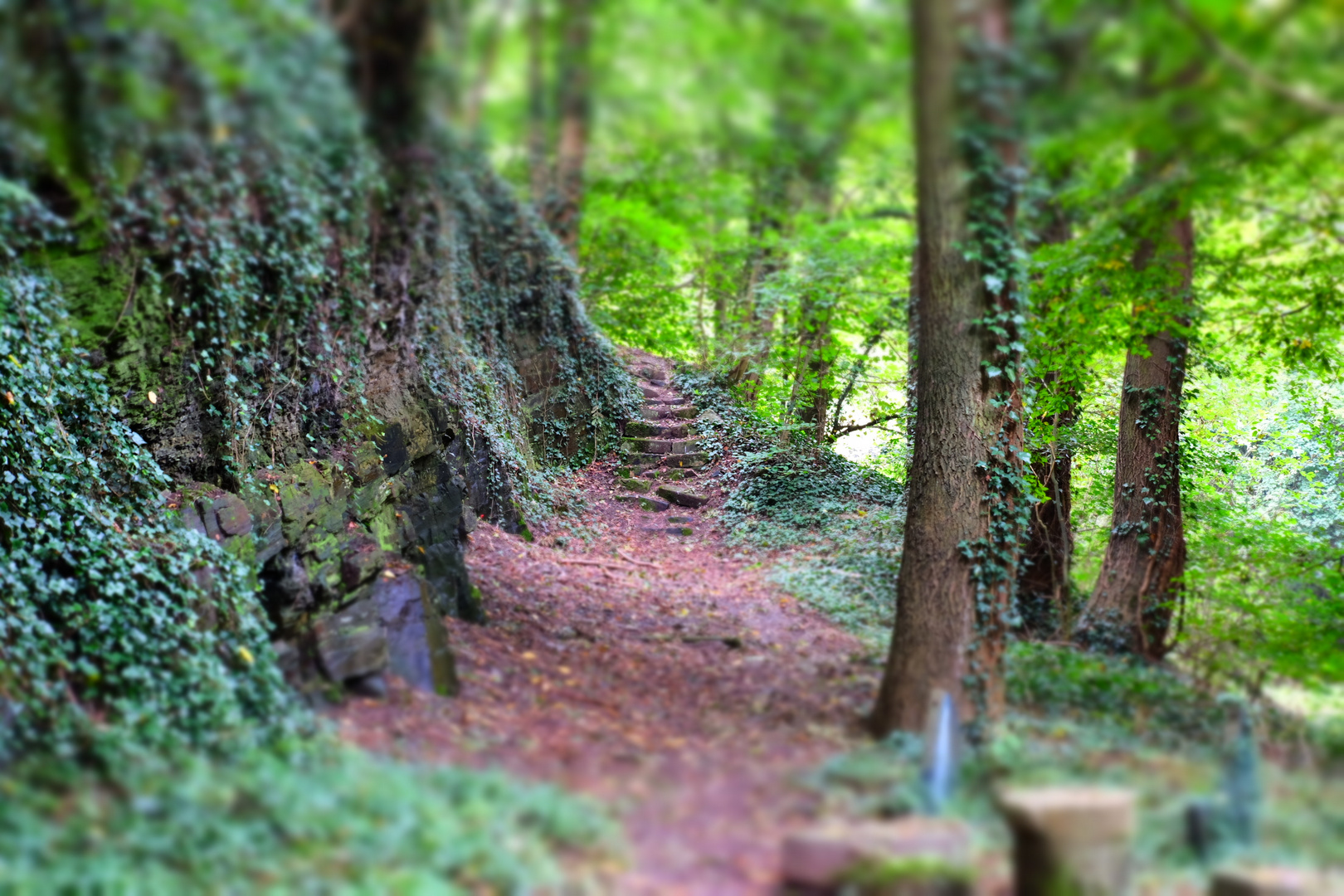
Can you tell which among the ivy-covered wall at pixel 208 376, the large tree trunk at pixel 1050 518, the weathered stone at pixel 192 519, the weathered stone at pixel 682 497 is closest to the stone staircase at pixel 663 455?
the weathered stone at pixel 682 497

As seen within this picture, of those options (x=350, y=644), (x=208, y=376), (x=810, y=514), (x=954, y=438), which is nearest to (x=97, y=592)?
(x=350, y=644)

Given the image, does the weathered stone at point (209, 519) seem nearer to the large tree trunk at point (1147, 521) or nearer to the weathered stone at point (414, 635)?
the weathered stone at point (414, 635)

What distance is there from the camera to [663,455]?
13312mm

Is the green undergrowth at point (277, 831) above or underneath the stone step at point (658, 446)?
underneath

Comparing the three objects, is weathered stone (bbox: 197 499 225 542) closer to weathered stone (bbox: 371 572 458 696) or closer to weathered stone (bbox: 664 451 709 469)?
weathered stone (bbox: 371 572 458 696)

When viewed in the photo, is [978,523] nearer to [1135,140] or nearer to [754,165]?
[1135,140]

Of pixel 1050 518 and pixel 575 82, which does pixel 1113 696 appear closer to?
pixel 1050 518

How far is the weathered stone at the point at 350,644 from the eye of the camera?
5.26 meters

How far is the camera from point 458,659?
6184mm

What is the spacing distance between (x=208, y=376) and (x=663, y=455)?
Answer: 7.87 m

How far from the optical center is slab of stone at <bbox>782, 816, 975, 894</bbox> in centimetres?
276

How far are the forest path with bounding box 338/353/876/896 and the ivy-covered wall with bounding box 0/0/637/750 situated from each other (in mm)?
613

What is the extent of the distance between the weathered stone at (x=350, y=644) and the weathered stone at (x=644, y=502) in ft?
21.4

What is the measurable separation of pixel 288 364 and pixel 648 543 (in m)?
5.28
